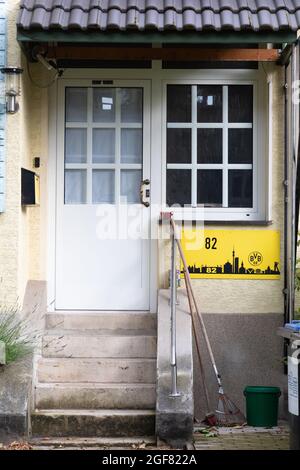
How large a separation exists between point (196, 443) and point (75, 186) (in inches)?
124

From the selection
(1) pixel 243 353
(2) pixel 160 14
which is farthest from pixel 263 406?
(2) pixel 160 14

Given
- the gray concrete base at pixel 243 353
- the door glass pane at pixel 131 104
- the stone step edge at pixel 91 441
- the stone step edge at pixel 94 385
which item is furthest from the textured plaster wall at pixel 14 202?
the gray concrete base at pixel 243 353

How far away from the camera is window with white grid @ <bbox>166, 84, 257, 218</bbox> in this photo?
841cm

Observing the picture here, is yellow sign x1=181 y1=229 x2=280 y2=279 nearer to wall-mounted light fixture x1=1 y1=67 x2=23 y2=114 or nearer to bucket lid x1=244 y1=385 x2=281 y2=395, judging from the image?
bucket lid x1=244 y1=385 x2=281 y2=395

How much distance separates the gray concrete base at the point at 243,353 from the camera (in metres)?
8.07

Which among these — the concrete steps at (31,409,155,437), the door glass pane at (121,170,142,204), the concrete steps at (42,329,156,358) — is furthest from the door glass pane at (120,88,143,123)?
the concrete steps at (31,409,155,437)

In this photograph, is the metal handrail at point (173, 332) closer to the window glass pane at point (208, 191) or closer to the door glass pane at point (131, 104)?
the window glass pane at point (208, 191)

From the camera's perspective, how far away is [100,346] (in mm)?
7746

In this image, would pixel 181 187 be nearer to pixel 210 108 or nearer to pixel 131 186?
pixel 131 186

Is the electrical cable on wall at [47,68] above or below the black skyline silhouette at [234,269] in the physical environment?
above

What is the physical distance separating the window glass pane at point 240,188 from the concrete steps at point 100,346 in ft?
5.84

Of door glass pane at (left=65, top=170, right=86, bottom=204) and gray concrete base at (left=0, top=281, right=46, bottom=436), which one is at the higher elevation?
door glass pane at (left=65, top=170, right=86, bottom=204)

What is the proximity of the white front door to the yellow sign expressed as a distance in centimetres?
56

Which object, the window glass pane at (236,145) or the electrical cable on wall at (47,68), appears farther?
the window glass pane at (236,145)
